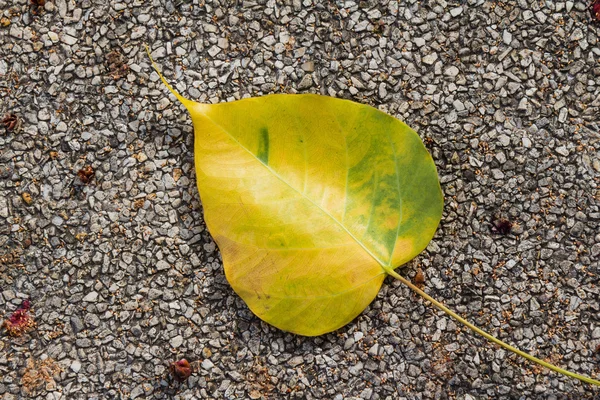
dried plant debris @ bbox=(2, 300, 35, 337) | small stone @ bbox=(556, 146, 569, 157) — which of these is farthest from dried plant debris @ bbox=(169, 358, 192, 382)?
small stone @ bbox=(556, 146, 569, 157)

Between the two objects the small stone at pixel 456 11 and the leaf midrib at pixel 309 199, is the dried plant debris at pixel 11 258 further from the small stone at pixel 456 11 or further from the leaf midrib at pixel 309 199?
the small stone at pixel 456 11

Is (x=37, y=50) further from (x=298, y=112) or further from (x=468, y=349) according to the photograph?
(x=468, y=349)

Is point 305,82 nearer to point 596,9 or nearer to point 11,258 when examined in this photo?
point 596,9

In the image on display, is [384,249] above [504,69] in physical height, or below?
below

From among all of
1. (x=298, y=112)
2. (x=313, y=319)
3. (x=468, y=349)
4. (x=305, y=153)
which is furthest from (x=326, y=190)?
(x=468, y=349)

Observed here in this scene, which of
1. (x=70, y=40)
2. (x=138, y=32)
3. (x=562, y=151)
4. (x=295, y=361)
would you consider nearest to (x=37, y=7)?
(x=70, y=40)

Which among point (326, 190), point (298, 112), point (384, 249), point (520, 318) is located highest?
point (298, 112)

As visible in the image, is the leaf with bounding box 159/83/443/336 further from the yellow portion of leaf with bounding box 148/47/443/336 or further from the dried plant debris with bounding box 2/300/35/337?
the dried plant debris with bounding box 2/300/35/337
